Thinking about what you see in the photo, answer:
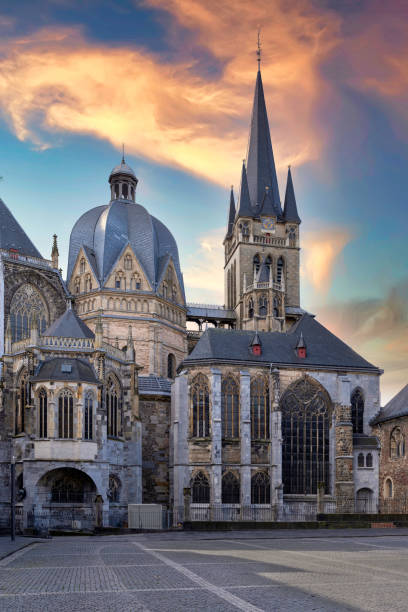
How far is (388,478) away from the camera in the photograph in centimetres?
5088

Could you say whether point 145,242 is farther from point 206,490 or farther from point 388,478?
point 388,478

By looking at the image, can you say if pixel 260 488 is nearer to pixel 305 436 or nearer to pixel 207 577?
pixel 305 436

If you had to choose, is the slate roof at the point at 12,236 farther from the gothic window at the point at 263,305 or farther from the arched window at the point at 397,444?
the arched window at the point at 397,444

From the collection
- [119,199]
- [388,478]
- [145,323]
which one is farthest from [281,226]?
[388,478]

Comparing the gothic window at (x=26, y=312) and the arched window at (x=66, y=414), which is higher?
the gothic window at (x=26, y=312)

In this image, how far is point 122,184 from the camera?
229 ft

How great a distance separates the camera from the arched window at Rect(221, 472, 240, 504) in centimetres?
4881

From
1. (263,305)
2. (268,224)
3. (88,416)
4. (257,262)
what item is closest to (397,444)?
(88,416)

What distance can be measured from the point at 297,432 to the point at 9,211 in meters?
30.6

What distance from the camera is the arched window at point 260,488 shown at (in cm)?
4938

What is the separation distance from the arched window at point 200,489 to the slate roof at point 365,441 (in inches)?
454

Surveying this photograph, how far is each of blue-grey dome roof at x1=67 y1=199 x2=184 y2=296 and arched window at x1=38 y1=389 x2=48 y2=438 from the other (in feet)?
62.1

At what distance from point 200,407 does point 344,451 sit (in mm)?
10824

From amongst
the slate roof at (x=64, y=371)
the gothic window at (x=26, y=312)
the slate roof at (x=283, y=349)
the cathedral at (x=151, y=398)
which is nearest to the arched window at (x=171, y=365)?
the cathedral at (x=151, y=398)
